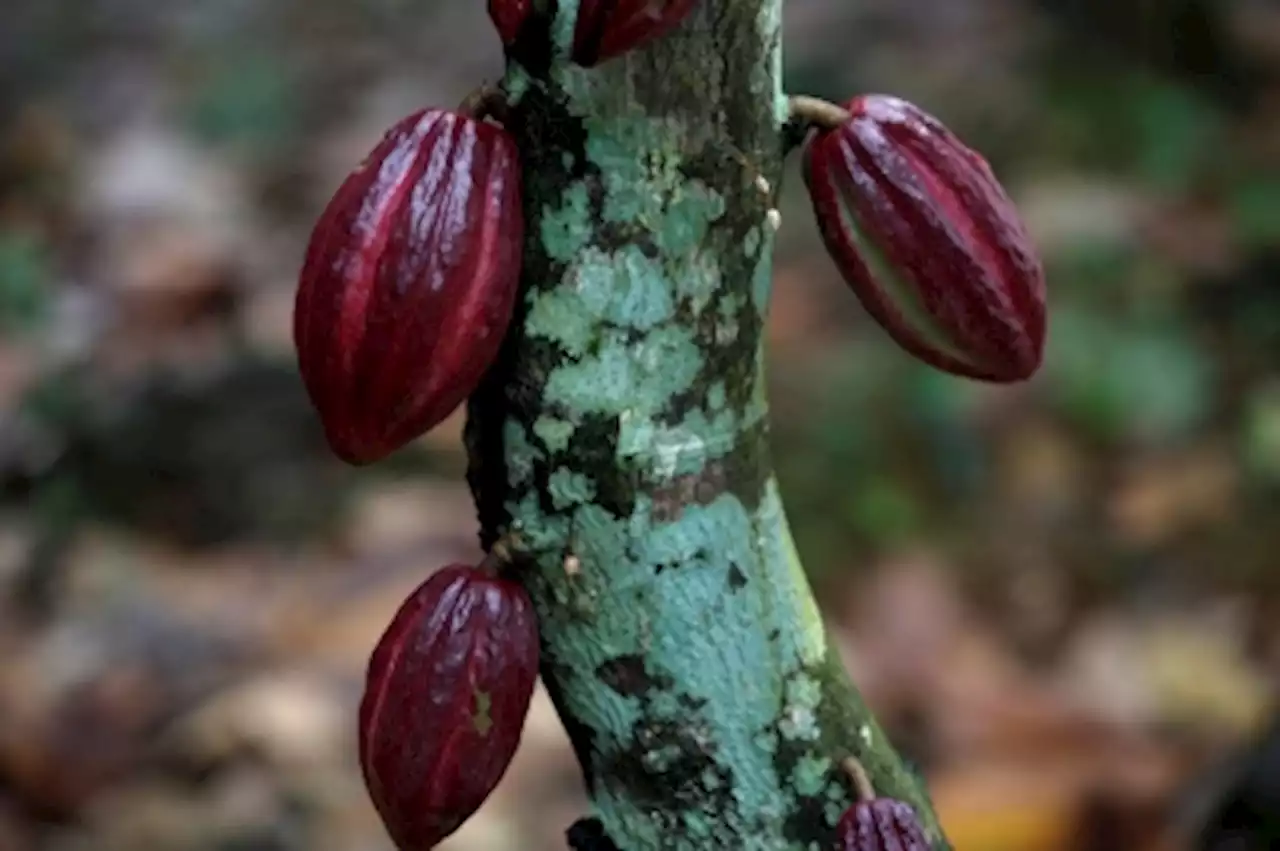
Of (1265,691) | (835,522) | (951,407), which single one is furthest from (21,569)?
(1265,691)

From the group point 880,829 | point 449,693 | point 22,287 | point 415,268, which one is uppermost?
point 22,287

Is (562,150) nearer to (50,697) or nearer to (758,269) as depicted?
(758,269)

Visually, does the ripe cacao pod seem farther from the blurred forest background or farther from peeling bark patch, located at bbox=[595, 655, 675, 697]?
the blurred forest background

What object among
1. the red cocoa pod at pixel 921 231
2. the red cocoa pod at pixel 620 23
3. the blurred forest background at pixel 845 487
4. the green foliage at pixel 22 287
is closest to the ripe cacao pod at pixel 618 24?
the red cocoa pod at pixel 620 23

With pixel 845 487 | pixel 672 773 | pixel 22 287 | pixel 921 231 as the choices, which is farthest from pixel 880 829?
pixel 22 287

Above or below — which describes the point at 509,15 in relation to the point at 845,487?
above

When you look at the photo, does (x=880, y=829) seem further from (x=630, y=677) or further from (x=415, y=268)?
(x=415, y=268)

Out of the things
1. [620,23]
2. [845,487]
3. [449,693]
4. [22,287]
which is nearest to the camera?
[620,23]

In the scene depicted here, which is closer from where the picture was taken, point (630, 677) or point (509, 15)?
point (509, 15)
